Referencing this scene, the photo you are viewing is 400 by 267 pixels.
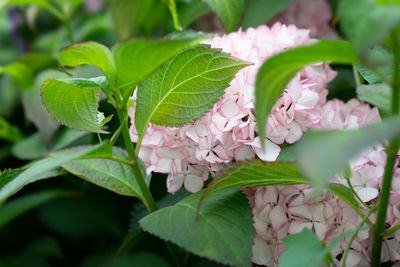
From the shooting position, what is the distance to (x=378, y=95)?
1.17ft

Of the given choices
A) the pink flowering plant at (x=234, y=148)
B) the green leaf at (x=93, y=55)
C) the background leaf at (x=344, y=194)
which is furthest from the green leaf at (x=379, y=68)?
the green leaf at (x=93, y=55)

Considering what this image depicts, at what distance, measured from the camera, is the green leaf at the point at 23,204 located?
77cm

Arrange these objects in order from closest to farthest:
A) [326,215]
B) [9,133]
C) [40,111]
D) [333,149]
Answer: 1. [333,149]
2. [326,215]
3. [40,111]
4. [9,133]

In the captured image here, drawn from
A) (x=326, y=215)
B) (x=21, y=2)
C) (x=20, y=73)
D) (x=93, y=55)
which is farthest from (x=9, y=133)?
(x=326, y=215)

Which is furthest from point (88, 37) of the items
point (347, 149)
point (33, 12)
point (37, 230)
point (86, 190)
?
point (347, 149)

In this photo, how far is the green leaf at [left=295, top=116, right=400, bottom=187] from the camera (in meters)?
0.22

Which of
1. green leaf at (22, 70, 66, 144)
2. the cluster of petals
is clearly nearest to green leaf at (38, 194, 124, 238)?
green leaf at (22, 70, 66, 144)

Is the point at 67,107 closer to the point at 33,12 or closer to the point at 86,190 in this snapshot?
the point at 86,190

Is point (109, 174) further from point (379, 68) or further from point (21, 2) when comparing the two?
point (21, 2)

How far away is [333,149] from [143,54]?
0.18m

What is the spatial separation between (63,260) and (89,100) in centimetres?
50

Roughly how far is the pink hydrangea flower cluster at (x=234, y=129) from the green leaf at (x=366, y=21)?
18 centimetres

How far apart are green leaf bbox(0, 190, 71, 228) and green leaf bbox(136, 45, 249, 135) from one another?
15.4 inches

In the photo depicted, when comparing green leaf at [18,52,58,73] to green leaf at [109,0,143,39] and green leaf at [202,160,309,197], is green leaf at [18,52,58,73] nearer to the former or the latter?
green leaf at [109,0,143,39]
